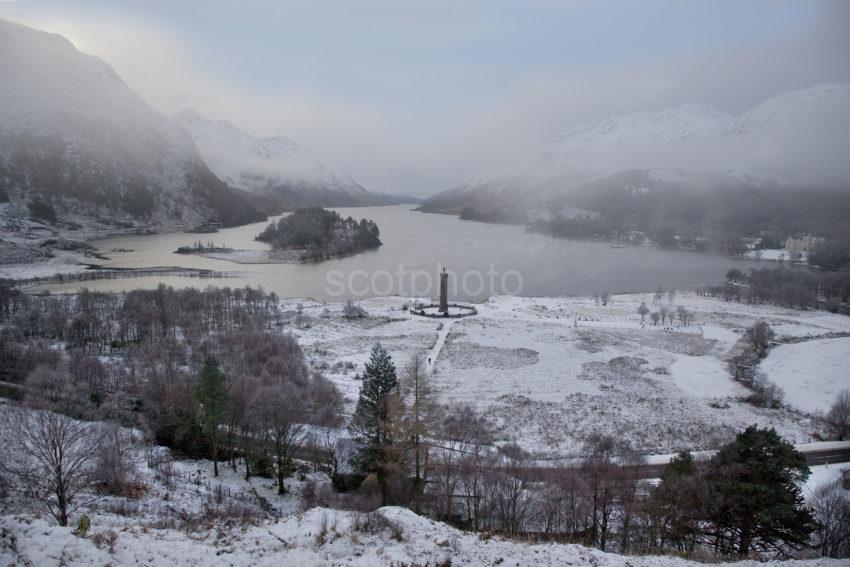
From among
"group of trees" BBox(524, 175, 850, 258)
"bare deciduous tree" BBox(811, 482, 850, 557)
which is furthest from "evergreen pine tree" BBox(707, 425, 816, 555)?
"group of trees" BBox(524, 175, 850, 258)

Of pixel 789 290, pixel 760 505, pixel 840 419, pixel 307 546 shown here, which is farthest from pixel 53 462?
pixel 789 290

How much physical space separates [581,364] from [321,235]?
6605cm

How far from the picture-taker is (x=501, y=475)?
1255 cm

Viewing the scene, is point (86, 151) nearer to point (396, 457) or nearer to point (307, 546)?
point (396, 457)

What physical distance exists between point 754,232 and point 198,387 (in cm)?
12824

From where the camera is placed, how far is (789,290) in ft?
170

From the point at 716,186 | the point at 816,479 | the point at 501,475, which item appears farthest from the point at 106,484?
the point at 716,186

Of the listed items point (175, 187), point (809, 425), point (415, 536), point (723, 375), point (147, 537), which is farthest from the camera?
point (175, 187)

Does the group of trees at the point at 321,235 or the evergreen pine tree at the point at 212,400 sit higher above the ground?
the group of trees at the point at 321,235

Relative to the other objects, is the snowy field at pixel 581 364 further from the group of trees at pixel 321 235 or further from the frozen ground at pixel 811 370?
the group of trees at pixel 321 235

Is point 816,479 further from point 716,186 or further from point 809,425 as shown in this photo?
point 716,186

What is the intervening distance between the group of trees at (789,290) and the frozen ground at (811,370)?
15250 millimetres

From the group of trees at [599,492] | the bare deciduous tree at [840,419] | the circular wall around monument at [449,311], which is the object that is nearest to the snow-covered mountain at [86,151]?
the circular wall around monument at [449,311]

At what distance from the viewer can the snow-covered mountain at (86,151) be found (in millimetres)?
99312
